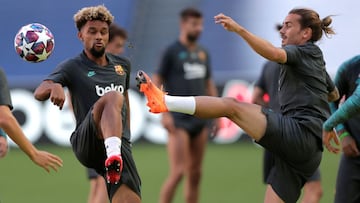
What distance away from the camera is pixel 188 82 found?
12102 mm

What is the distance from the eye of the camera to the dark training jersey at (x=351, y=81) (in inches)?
316

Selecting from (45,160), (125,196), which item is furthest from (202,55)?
(45,160)

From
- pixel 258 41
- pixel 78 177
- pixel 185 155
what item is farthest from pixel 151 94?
pixel 78 177

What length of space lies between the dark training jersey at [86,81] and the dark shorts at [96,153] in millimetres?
Result: 203

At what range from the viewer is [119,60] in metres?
7.80

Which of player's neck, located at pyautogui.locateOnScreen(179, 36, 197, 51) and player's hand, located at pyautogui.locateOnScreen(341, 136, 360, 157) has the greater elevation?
player's hand, located at pyautogui.locateOnScreen(341, 136, 360, 157)

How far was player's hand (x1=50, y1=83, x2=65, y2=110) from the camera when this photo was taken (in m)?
6.74

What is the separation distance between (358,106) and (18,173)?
8387 millimetres

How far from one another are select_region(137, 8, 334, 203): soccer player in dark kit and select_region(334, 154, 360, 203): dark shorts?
0.80m

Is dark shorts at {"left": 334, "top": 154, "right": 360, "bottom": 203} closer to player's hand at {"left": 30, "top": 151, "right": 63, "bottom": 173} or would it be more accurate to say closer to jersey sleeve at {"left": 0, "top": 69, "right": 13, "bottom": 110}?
player's hand at {"left": 30, "top": 151, "right": 63, "bottom": 173}

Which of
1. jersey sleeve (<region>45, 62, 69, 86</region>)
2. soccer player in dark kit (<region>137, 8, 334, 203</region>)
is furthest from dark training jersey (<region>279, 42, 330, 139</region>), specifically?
jersey sleeve (<region>45, 62, 69, 86</region>)

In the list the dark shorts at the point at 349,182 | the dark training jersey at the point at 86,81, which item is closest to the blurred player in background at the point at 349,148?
the dark shorts at the point at 349,182

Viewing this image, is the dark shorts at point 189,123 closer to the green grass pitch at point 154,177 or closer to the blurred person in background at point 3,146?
the green grass pitch at point 154,177

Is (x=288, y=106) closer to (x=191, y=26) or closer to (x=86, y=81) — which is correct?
(x=86, y=81)
